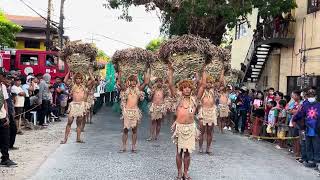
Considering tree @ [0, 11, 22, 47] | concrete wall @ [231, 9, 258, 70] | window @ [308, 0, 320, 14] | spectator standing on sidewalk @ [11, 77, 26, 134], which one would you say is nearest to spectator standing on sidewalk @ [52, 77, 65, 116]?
spectator standing on sidewalk @ [11, 77, 26, 134]

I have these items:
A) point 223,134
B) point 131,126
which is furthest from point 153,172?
point 223,134

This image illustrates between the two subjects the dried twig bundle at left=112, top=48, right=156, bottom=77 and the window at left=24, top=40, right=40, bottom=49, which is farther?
the window at left=24, top=40, right=40, bottom=49

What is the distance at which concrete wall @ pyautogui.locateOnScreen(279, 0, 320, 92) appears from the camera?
19.7m

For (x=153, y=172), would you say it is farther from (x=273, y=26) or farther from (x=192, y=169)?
(x=273, y=26)

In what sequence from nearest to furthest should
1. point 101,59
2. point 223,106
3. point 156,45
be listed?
point 223,106 → point 156,45 → point 101,59

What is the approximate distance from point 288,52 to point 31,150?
1402 cm

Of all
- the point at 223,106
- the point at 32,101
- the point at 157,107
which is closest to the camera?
the point at 157,107

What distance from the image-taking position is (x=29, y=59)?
2433cm

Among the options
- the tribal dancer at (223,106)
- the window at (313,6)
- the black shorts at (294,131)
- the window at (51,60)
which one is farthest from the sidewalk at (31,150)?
the window at (313,6)

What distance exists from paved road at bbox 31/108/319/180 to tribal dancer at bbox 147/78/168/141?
0.43 meters

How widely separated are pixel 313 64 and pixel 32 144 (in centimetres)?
1120

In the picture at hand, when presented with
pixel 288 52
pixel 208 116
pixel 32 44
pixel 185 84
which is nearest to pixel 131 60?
pixel 208 116

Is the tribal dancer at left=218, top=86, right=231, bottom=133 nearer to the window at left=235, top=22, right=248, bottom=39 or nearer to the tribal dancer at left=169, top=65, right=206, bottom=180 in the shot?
the tribal dancer at left=169, top=65, right=206, bottom=180

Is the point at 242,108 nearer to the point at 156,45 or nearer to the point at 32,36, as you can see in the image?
the point at 156,45
